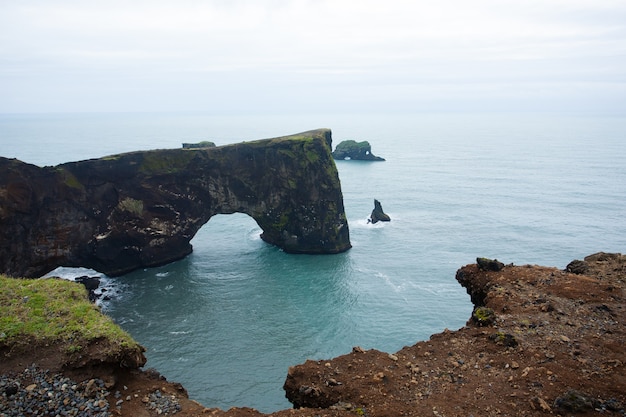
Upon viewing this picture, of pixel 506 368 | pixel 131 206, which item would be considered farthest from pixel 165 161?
pixel 506 368

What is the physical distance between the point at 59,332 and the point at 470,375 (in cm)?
1699

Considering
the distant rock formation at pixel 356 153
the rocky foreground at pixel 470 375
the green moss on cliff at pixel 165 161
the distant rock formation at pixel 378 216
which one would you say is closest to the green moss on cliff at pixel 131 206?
the green moss on cliff at pixel 165 161

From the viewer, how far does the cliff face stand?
47.2m

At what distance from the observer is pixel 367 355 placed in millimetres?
19109

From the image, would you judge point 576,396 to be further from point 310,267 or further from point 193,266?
point 193,266

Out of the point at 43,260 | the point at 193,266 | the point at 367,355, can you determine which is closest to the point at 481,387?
the point at 367,355

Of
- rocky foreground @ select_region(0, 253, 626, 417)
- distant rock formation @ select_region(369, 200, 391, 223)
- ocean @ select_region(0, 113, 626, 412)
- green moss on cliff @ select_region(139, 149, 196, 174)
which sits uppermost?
green moss on cliff @ select_region(139, 149, 196, 174)

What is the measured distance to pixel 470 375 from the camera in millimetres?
17422

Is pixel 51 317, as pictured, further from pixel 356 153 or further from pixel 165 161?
pixel 356 153

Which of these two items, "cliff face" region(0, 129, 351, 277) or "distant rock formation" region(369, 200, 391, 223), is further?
"distant rock formation" region(369, 200, 391, 223)

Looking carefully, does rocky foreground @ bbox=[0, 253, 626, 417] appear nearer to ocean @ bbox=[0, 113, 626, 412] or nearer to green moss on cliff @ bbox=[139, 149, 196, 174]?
ocean @ bbox=[0, 113, 626, 412]

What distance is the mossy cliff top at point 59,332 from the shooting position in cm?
1811

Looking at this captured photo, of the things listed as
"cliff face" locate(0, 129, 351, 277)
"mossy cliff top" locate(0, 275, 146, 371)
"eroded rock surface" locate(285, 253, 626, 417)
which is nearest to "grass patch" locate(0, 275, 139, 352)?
"mossy cliff top" locate(0, 275, 146, 371)

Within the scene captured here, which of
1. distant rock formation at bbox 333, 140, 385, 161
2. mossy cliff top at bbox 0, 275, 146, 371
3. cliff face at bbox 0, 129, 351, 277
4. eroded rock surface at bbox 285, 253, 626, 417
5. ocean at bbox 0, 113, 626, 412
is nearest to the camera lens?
eroded rock surface at bbox 285, 253, 626, 417
